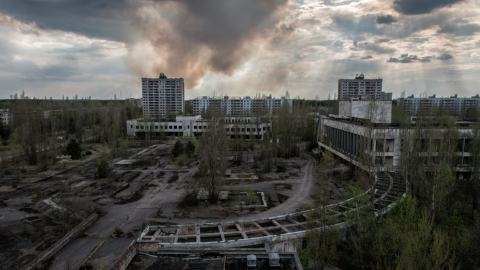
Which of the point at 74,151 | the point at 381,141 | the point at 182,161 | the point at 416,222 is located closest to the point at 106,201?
the point at 182,161

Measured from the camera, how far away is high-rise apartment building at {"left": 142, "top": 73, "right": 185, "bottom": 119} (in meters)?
98.9

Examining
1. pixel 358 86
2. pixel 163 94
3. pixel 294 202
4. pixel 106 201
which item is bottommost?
pixel 106 201

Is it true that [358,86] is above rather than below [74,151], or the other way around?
above

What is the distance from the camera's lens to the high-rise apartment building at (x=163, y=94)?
324 ft

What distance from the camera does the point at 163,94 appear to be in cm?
9944

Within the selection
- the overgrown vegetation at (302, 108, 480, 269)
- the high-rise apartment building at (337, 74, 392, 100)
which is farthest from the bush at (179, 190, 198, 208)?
the high-rise apartment building at (337, 74, 392, 100)

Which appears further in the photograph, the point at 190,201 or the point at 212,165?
the point at 190,201

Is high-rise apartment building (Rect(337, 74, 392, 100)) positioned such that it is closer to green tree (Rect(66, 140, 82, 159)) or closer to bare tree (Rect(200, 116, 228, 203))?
green tree (Rect(66, 140, 82, 159))

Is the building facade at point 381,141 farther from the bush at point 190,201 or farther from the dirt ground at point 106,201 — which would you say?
the bush at point 190,201

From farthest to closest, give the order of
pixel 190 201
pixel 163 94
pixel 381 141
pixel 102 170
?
pixel 163 94 < pixel 102 170 < pixel 381 141 < pixel 190 201

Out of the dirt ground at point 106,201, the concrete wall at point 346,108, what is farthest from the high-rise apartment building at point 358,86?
the dirt ground at point 106,201

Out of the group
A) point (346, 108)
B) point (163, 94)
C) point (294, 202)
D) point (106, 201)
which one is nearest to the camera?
point (294, 202)

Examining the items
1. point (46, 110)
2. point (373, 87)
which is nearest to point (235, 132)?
point (46, 110)

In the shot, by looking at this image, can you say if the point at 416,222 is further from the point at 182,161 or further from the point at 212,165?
the point at 182,161
